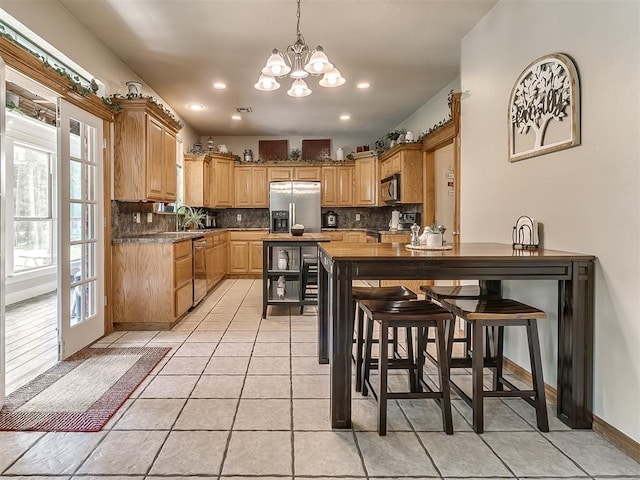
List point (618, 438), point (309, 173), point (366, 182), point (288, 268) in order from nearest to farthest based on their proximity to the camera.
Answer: point (618, 438) < point (288, 268) < point (366, 182) < point (309, 173)

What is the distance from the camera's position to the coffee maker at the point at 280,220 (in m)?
7.05

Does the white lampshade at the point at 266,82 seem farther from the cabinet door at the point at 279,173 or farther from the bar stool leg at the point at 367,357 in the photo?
the cabinet door at the point at 279,173

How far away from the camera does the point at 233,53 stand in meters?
3.83

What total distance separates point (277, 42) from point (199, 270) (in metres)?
2.70

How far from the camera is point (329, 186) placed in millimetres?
7270

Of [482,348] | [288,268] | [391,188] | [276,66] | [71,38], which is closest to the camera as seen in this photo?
[482,348]

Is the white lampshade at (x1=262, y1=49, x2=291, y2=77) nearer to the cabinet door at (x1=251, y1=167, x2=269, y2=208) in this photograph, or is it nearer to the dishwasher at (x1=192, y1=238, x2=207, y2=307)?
the dishwasher at (x1=192, y1=238, x2=207, y2=307)

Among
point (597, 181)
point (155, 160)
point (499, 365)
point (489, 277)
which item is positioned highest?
point (155, 160)

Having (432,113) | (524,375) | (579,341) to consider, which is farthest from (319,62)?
(432,113)

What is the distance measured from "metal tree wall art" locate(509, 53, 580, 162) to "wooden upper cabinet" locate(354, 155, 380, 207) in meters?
4.16

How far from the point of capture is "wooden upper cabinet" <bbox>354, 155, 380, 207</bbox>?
685 cm

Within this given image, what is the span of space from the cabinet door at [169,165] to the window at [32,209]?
2125 mm

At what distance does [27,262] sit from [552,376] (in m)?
6.12

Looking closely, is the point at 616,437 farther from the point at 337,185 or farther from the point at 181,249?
the point at 337,185
